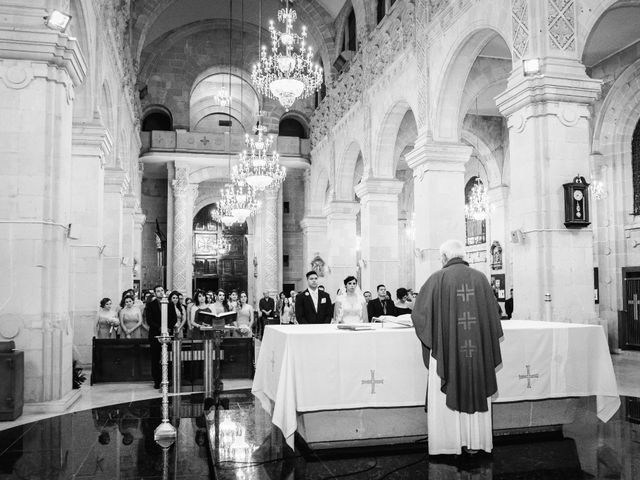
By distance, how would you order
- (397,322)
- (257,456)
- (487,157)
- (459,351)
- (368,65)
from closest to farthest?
(459,351) < (257,456) < (397,322) < (368,65) < (487,157)

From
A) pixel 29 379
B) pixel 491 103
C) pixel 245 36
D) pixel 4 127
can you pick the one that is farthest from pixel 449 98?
pixel 245 36

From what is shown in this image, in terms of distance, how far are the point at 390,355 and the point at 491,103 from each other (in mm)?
15931

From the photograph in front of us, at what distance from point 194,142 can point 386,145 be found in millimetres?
10590

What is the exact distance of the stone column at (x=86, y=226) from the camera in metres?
11.9

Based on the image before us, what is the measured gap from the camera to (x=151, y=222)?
98.3ft

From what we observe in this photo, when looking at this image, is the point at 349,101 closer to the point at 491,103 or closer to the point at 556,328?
the point at 491,103

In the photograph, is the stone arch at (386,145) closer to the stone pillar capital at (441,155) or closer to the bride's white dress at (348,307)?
the stone pillar capital at (441,155)

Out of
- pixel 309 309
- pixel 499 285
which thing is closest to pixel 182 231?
pixel 499 285

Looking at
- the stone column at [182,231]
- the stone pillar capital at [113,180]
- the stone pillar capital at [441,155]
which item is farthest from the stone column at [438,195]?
the stone column at [182,231]

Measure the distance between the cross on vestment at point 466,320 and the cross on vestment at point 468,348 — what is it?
12cm

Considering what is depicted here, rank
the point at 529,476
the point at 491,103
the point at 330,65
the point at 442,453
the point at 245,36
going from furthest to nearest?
the point at 245,36, the point at 330,65, the point at 491,103, the point at 442,453, the point at 529,476

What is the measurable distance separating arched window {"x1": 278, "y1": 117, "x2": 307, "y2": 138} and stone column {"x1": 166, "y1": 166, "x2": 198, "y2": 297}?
4680mm

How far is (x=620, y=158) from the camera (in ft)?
50.4

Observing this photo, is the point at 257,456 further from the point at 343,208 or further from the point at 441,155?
the point at 343,208
